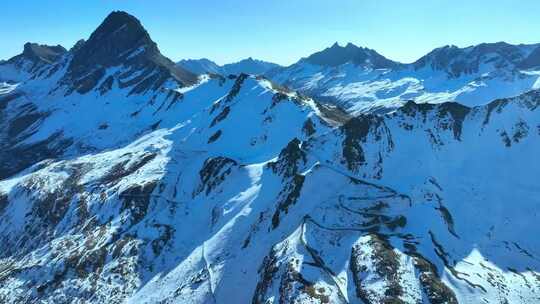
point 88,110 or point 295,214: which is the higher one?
point 88,110

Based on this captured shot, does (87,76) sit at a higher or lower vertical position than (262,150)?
higher

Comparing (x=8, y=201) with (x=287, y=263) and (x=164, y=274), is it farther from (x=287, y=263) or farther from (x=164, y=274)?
(x=287, y=263)

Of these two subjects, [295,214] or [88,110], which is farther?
[88,110]

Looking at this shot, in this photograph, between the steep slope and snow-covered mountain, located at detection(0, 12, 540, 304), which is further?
the steep slope

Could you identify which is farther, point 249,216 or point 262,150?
point 262,150

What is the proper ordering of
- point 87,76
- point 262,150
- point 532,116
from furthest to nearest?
point 87,76, point 262,150, point 532,116

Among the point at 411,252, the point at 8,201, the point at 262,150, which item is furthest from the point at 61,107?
the point at 411,252

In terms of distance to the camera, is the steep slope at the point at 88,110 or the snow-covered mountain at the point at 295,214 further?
the steep slope at the point at 88,110

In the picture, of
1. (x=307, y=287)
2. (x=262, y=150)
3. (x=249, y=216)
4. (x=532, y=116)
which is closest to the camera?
(x=307, y=287)
